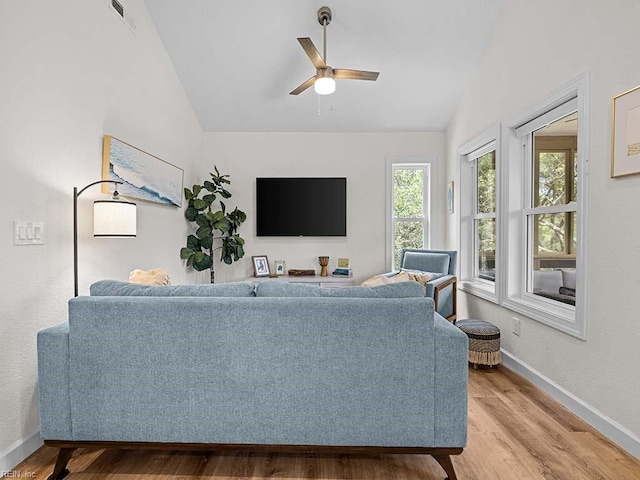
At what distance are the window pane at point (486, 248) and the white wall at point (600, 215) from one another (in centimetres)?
97

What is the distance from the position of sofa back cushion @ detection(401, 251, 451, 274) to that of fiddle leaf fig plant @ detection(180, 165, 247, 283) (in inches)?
80.0

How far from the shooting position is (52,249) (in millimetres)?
2268

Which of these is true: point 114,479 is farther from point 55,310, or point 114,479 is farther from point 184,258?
point 184,258

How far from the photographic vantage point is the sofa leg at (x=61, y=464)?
1806 mm

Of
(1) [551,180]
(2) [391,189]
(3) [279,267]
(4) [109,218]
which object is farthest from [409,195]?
(4) [109,218]

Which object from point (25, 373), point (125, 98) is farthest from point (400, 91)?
point (25, 373)

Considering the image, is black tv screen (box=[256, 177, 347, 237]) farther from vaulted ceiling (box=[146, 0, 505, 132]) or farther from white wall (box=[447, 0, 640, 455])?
white wall (box=[447, 0, 640, 455])

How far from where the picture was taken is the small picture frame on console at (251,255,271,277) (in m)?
5.00

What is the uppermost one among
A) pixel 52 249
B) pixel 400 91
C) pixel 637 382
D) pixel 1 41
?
pixel 400 91

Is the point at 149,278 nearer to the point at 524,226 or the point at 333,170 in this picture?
the point at 524,226

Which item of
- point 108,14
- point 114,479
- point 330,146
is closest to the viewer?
point 114,479

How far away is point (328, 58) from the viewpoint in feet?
13.2

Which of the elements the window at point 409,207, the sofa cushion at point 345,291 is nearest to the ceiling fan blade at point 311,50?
the sofa cushion at point 345,291

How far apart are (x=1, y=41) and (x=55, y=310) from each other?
1448 millimetres
